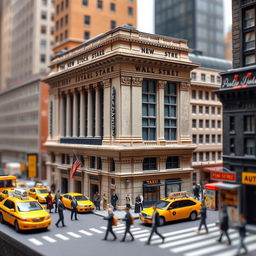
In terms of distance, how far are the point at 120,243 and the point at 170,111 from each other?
19.8 metres

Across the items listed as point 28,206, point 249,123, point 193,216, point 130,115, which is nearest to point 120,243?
point 28,206

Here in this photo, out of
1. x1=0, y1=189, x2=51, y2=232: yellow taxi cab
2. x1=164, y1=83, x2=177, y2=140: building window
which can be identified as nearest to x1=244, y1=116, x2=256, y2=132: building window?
x1=164, y1=83, x2=177, y2=140: building window

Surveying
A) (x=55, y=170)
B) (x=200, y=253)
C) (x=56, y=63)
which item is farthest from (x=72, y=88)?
(x=200, y=253)

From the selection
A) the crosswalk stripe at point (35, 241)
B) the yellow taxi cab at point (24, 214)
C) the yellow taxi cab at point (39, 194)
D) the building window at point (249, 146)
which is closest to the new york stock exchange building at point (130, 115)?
the yellow taxi cab at point (39, 194)

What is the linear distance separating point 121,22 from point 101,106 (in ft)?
91.8

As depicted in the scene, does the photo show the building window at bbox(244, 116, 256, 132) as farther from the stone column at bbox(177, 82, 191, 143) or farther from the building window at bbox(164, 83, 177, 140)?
the stone column at bbox(177, 82, 191, 143)

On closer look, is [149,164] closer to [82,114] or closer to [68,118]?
Result: [82,114]

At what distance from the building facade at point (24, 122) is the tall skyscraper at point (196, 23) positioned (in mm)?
47639

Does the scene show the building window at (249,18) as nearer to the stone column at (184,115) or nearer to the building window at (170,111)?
the building window at (170,111)

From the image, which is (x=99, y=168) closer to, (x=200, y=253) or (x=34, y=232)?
(x=34, y=232)

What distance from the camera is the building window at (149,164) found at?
36.6 metres

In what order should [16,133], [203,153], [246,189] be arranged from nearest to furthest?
[246,189] < [203,153] < [16,133]

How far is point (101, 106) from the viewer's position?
39188 millimetres

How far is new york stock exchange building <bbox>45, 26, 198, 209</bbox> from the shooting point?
115ft
